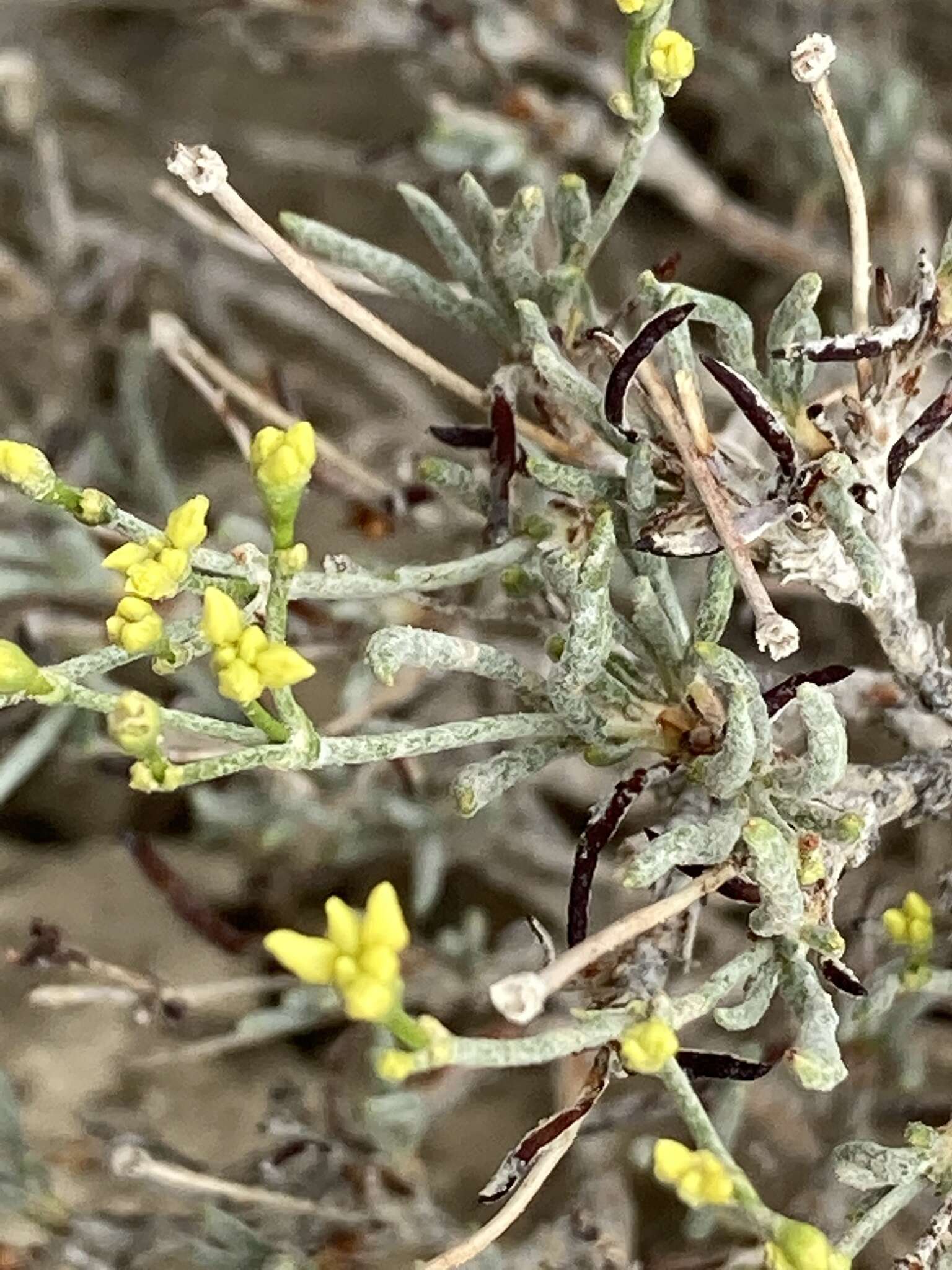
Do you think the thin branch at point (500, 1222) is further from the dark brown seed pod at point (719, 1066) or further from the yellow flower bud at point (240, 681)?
the yellow flower bud at point (240, 681)

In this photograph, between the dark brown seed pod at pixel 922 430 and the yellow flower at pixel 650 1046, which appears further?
the dark brown seed pod at pixel 922 430

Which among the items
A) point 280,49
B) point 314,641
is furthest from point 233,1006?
point 280,49

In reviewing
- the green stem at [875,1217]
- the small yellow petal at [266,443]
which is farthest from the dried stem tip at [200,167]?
the green stem at [875,1217]

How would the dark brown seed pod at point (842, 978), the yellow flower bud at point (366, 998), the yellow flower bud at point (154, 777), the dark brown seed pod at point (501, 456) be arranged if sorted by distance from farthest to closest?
the dark brown seed pod at point (501, 456)
the dark brown seed pod at point (842, 978)
the yellow flower bud at point (154, 777)
the yellow flower bud at point (366, 998)

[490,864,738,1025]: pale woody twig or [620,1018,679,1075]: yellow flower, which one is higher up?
[490,864,738,1025]: pale woody twig

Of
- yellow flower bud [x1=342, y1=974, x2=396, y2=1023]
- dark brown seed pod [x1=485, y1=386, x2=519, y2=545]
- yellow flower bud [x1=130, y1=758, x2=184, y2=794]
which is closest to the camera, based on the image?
yellow flower bud [x1=342, y1=974, x2=396, y2=1023]

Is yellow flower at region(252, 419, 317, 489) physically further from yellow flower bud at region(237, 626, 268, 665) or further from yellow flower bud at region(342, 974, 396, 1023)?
yellow flower bud at region(342, 974, 396, 1023)

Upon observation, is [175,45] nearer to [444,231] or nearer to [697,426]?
[444,231]

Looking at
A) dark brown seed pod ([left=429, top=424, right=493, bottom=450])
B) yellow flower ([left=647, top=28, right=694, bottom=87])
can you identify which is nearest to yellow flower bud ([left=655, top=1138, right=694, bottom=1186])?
dark brown seed pod ([left=429, top=424, right=493, bottom=450])
